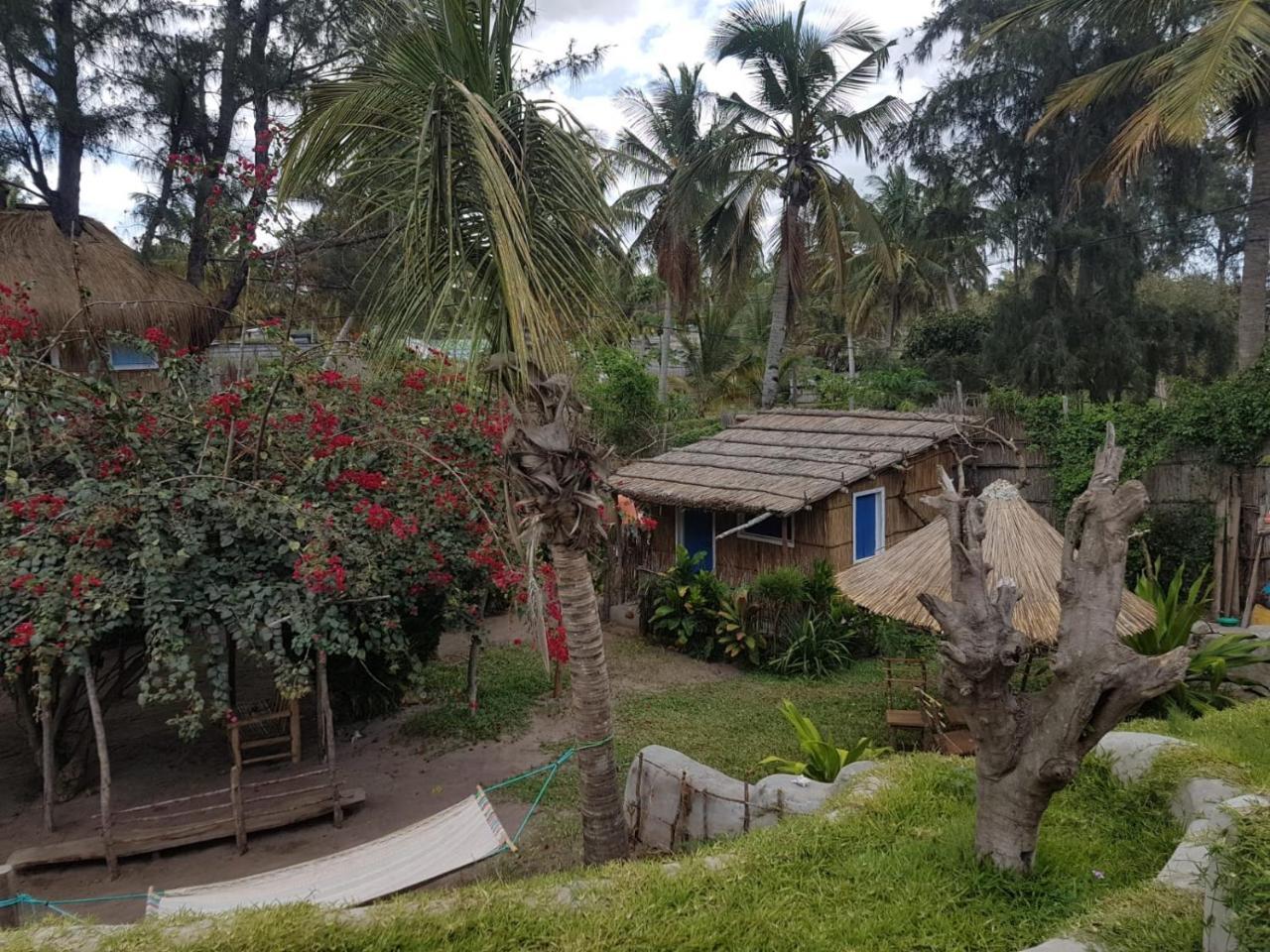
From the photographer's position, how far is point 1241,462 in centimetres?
1005

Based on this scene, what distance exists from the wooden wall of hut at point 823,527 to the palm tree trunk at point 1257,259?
4682 millimetres

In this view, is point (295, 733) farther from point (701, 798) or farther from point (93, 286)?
point (93, 286)

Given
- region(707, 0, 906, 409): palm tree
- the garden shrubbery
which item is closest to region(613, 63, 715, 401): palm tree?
region(707, 0, 906, 409): palm tree

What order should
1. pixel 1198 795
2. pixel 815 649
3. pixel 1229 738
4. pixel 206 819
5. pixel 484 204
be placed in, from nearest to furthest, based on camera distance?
1. pixel 1198 795
2. pixel 484 204
3. pixel 1229 738
4. pixel 206 819
5. pixel 815 649

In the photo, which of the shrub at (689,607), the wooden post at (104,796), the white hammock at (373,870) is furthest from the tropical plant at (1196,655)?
the wooden post at (104,796)

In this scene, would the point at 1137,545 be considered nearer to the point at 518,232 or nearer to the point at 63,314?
the point at 518,232

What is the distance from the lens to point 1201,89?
1008 cm

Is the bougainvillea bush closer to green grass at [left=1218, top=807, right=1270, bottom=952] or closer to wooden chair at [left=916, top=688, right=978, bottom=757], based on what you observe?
wooden chair at [left=916, top=688, right=978, bottom=757]

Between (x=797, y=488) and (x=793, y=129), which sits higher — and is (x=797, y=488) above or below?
below

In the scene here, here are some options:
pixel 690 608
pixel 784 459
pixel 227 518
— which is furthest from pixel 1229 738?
pixel 227 518

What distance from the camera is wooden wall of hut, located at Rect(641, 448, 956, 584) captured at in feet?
36.0

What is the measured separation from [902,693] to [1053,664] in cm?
601

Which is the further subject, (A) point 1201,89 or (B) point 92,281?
(A) point 1201,89

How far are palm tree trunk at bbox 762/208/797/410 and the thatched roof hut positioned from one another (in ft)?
33.2
